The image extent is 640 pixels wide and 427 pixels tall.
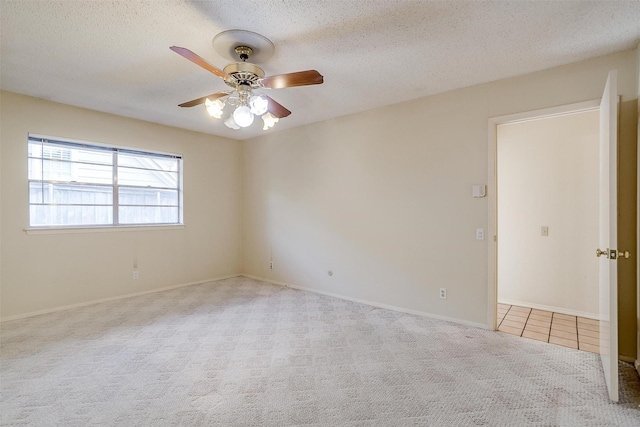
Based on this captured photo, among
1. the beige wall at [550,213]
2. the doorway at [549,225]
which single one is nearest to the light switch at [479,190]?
the doorway at [549,225]

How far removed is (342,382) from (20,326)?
3408 millimetres

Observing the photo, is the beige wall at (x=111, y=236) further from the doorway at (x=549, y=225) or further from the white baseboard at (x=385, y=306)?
the doorway at (x=549, y=225)

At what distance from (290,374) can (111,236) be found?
3.33 meters

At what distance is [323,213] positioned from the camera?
446cm

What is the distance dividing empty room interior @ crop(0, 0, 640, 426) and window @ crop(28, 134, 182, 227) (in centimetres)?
2

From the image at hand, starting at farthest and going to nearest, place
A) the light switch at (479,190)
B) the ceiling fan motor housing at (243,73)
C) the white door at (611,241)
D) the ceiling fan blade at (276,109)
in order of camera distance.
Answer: the light switch at (479,190)
the ceiling fan blade at (276,109)
the ceiling fan motor housing at (243,73)
the white door at (611,241)

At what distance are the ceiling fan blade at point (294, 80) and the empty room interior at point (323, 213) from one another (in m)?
→ 0.02

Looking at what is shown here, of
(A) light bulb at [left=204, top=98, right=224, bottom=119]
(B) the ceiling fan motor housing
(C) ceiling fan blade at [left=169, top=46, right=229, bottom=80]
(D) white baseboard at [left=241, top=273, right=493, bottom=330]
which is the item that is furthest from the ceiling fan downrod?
(D) white baseboard at [left=241, top=273, right=493, bottom=330]

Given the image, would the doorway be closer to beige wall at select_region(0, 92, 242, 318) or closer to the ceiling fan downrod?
the ceiling fan downrod

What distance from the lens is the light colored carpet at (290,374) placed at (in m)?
1.82

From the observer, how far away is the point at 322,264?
447 centimetres

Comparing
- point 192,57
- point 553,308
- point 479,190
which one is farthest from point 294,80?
point 553,308

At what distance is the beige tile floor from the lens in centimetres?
286

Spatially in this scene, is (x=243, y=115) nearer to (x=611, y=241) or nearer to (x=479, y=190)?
(x=479, y=190)
